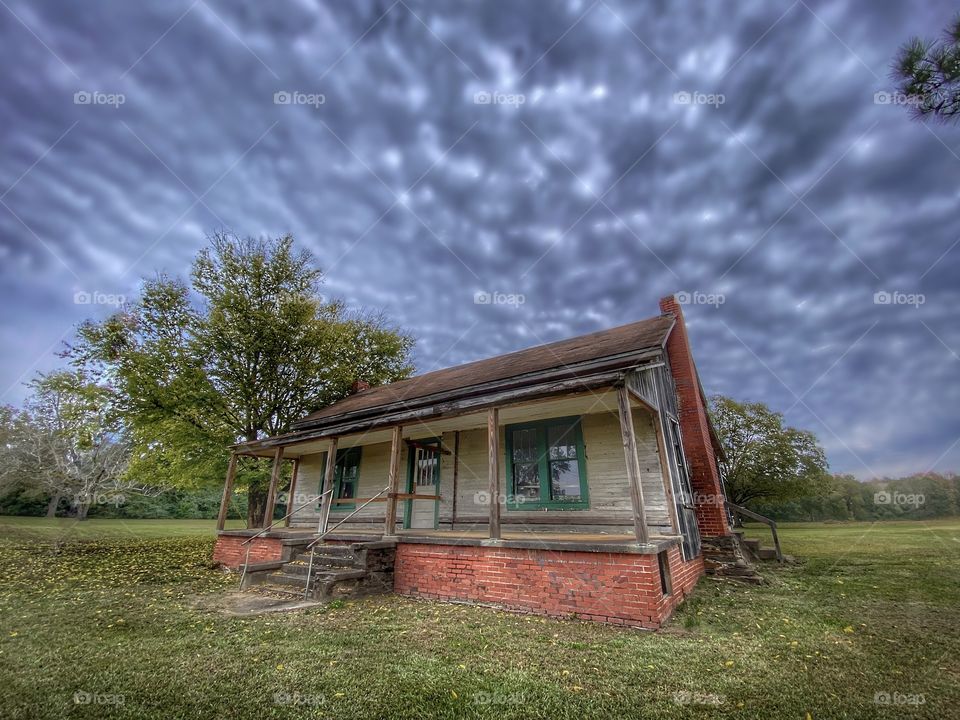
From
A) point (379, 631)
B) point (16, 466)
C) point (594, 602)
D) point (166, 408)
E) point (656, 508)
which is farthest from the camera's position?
point (16, 466)

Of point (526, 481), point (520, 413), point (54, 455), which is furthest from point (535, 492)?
point (54, 455)

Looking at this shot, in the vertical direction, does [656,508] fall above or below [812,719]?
above

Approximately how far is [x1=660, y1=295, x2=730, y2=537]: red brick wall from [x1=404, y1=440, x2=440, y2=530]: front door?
6422 millimetres

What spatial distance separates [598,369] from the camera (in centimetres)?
684

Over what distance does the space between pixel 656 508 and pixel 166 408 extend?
51.6ft

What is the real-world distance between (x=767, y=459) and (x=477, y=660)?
29832mm

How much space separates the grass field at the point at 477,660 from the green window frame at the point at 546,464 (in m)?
2.94

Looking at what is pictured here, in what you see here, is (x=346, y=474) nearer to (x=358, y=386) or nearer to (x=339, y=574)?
(x=358, y=386)

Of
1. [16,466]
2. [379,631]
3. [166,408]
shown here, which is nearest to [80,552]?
[166,408]

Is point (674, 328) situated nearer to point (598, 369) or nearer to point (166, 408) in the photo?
point (598, 369)

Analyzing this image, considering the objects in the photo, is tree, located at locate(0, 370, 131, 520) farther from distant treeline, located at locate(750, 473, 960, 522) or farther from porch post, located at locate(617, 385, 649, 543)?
distant treeline, located at locate(750, 473, 960, 522)

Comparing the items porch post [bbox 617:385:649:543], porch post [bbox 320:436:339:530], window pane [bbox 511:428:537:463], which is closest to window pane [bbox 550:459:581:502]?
window pane [bbox 511:428:537:463]

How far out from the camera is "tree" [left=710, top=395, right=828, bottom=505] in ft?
87.6

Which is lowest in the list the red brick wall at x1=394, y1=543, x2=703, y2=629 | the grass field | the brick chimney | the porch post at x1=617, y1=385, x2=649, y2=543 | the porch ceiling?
the grass field
